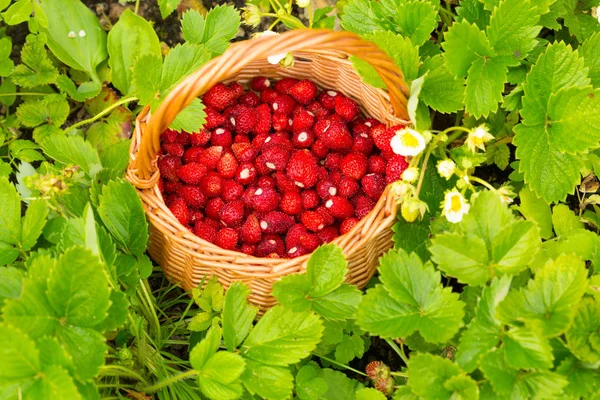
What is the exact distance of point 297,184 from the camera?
58.0 inches

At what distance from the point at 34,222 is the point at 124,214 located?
0.17m

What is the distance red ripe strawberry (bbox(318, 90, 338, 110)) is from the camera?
5.16 ft

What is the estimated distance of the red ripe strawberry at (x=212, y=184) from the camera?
1.49 metres

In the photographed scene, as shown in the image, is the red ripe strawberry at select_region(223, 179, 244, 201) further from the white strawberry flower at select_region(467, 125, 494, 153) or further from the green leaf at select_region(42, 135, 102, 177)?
the white strawberry flower at select_region(467, 125, 494, 153)

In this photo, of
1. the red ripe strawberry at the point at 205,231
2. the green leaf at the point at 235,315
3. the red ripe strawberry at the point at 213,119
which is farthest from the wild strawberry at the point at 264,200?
the green leaf at the point at 235,315

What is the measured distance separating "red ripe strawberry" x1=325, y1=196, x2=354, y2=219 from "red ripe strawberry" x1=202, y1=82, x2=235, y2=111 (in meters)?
0.36

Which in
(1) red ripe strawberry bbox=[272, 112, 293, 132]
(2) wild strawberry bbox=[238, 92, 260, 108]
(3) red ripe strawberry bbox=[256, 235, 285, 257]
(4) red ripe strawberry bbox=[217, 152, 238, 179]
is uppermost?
(2) wild strawberry bbox=[238, 92, 260, 108]

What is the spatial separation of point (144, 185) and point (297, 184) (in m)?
0.36

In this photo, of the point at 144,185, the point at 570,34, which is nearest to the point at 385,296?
the point at 144,185

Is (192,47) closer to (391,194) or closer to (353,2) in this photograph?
(353,2)

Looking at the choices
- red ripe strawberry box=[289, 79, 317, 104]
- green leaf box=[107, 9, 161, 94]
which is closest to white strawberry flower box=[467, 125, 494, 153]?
red ripe strawberry box=[289, 79, 317, 104]

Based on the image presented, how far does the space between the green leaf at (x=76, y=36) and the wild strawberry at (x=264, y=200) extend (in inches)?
23.7

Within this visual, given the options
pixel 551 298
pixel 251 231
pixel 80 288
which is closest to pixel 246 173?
pixel 251 231

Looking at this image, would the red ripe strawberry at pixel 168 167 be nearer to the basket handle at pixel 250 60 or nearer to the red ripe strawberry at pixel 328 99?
the basket handle at pixel 250 60
